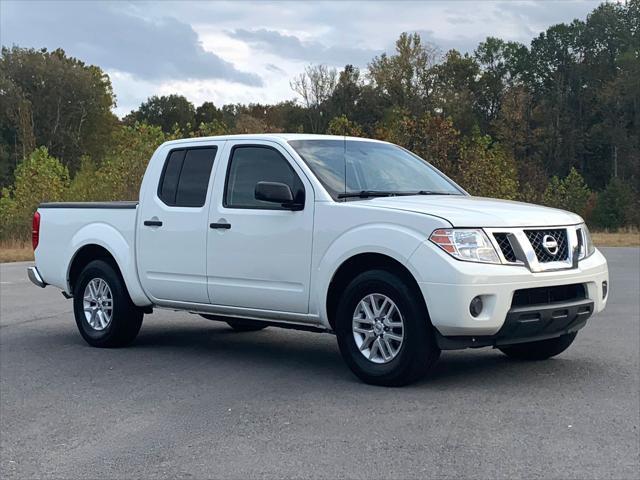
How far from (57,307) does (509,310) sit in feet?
27.0

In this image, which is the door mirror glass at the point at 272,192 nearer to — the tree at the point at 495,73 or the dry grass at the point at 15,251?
the dry grass at the point at 15,251

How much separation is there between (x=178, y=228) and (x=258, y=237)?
1.04 metres

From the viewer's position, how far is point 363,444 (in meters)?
5.47

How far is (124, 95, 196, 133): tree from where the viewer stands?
82.6 meters

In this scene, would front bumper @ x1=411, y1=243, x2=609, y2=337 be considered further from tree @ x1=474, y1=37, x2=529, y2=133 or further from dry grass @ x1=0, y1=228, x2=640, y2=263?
tree @ x1=474, y1=37, x2=529, y2=133

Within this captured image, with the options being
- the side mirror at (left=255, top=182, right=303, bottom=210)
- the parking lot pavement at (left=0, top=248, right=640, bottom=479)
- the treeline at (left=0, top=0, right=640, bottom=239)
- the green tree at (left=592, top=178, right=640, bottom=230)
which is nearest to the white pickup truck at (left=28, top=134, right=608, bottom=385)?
the side mirror at (left=255, top=182, right=303, bottom=210)

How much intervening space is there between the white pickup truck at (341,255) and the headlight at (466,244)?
11 mm

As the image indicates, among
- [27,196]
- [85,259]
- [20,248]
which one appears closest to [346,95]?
[27,196]

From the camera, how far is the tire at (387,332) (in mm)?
6855

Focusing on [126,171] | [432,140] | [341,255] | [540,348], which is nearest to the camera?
[341,255]

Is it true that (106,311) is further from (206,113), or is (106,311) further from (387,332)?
(206,113)

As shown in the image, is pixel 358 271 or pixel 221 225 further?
pixel 221 225

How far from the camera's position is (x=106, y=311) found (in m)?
9.39

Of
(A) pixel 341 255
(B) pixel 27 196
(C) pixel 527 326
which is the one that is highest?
(A) pixel 341 255
